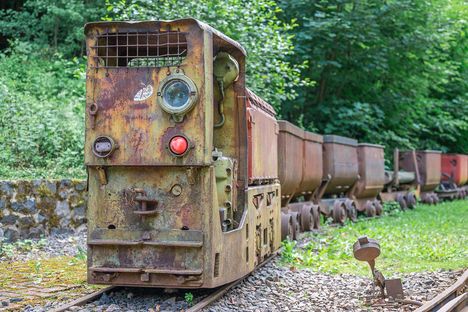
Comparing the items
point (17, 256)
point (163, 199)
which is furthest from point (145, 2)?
point (163, 199)

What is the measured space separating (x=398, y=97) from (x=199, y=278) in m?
20.8

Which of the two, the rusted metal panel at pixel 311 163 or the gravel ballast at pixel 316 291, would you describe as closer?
the gravel ballast at pixel 316 291

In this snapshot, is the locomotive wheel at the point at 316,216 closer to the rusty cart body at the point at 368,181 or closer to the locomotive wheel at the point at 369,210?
the rusty cart body at the point at 368,181

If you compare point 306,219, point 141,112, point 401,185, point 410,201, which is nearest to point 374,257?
point 141,112

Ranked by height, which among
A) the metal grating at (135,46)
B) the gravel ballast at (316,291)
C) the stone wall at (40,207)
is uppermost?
the metal grating at (135,46)

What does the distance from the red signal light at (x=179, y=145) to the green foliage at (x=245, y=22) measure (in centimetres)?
871

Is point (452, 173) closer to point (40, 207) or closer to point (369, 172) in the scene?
point (369, 172)

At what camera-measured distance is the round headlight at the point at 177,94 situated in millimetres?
6418

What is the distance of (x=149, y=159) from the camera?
6531mm

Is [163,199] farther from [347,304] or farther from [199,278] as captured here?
[347,304]

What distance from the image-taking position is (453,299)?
7.25 meters

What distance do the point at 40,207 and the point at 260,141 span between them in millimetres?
4804

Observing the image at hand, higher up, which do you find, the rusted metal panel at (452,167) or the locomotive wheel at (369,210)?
the rusted metal panel at (452,167)

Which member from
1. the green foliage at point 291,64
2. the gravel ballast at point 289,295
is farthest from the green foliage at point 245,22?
the gravel ballast at point 289,295
